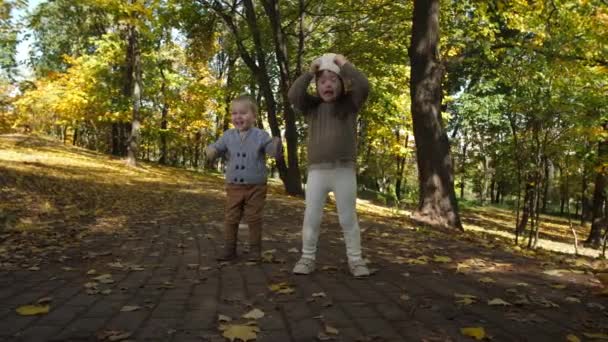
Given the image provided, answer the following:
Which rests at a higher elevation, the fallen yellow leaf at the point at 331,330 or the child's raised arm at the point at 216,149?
the child's raised arm at the point at 216,149

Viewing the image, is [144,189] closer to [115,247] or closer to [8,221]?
[8,221]

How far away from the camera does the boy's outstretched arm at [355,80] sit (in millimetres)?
4090

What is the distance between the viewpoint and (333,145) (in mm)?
4211

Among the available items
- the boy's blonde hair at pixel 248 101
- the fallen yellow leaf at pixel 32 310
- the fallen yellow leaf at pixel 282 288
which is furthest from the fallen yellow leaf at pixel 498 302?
the fallen yellow leaf at pixel 32 310

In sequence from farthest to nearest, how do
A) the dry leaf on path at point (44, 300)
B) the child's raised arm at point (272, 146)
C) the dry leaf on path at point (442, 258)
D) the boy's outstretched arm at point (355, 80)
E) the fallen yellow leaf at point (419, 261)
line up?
1. the dry leaf on path at point (442, 258)
2. the fallen yellow leaf at point (419, 261)
3. the child's raised arm at point (272, 146)
4. the boy's outstretched arm at point (355, 80)
5. the dry leaf on path at point (44, 300)

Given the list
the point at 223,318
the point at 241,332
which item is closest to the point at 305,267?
the point at 223,318

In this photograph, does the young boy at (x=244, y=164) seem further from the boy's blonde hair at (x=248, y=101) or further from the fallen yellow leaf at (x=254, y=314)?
the fallen yellow leaf at (x=254, y=314)

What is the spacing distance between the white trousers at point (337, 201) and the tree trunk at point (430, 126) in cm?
532

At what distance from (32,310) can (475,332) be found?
2.74 metres

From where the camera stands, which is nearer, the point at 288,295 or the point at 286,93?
the point at 288,295

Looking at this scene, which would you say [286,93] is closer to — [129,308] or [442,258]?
[442,258]

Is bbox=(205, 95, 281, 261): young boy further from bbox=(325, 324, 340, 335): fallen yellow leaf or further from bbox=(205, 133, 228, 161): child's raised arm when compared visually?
bbox=(325, 324, 340, 335): fallen yellow leaf

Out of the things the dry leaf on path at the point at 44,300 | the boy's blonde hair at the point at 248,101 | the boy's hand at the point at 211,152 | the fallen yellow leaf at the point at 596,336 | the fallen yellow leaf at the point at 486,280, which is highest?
the boy's blonde hair at the point at 248,101

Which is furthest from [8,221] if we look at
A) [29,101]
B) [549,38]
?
[29,101]
